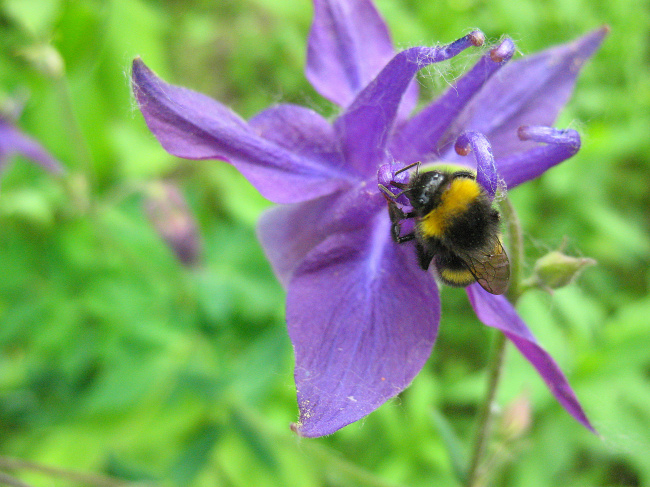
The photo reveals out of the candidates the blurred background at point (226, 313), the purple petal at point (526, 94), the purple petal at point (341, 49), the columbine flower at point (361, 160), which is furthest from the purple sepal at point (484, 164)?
the blurred background at point (226, 313)

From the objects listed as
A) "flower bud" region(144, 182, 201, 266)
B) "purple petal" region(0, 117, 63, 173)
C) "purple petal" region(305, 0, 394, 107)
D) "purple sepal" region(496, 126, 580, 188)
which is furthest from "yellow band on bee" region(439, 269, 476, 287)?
"purple petal" region(0, 117, 63, 173)

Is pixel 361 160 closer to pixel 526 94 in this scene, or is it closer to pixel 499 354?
pixel 526 94

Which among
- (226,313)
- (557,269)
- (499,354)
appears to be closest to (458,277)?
(557,269)

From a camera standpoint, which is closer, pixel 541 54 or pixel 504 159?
pixel 504 159

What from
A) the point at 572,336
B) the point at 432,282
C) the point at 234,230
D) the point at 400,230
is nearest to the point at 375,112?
the point at 400,230

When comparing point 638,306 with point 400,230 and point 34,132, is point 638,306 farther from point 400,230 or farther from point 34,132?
point 34,132

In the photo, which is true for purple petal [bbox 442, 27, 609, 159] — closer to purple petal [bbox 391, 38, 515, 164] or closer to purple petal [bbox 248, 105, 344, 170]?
purple petal [bbox 391, 38, 515, 164]

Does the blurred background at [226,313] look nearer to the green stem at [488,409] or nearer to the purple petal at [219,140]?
the green stem at [488,409]
